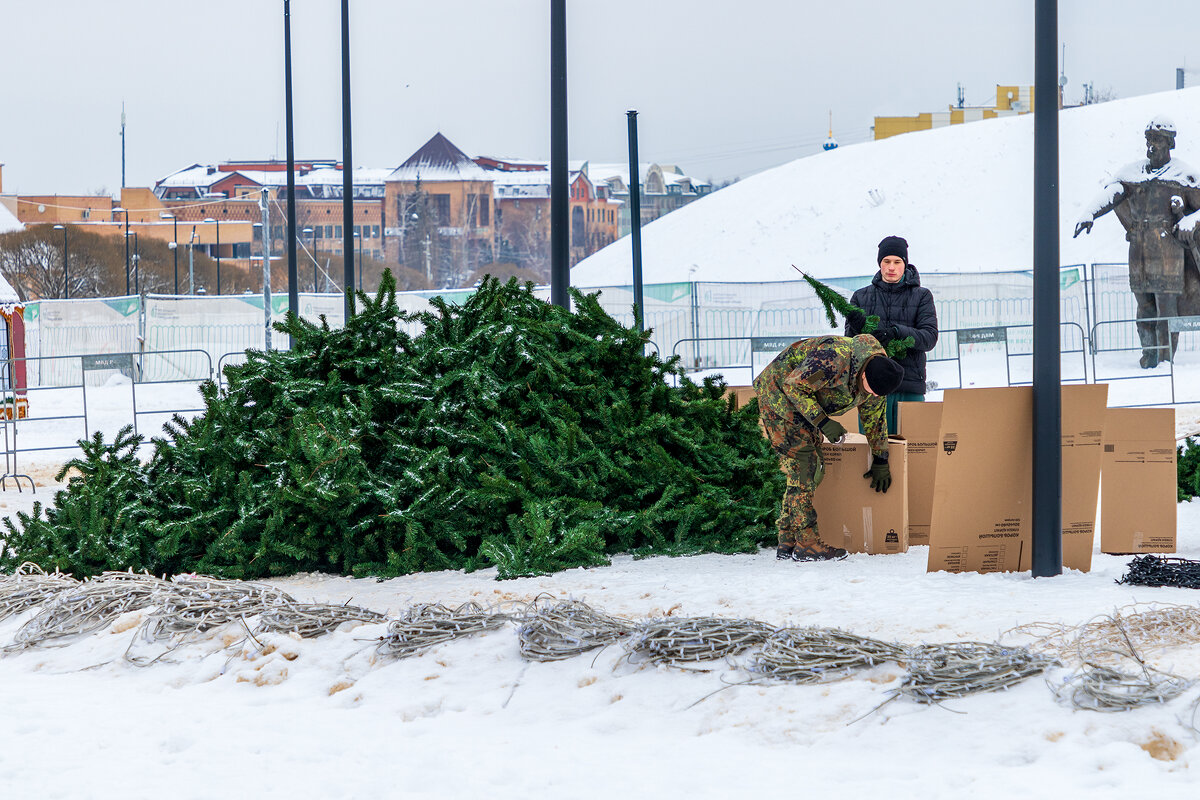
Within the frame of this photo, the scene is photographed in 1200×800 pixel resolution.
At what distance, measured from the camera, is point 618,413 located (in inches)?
316

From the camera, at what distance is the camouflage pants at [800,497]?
22.8 feet

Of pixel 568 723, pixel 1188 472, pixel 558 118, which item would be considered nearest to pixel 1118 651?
pixel 568 723

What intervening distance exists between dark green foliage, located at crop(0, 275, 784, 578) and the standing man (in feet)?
1.92

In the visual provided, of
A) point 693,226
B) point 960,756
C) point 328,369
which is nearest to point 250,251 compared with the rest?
point 693,226

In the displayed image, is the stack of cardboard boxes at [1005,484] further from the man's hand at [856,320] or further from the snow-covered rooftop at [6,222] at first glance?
the snow-covered rooftop at [6,222]

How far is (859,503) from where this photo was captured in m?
7.14

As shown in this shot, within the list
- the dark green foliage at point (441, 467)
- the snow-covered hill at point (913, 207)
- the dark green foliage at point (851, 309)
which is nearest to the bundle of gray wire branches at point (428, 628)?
the dark green foliage at point (441, 467)

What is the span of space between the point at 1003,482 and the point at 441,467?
317 cm

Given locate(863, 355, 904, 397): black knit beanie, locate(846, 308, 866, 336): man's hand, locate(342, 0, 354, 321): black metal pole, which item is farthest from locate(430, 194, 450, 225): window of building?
locate(863, 355, 904, 397): black knit beanie

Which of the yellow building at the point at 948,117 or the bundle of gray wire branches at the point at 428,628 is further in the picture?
the yellow building at the point at 948,117

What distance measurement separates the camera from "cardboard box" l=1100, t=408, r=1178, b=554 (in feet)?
22.6

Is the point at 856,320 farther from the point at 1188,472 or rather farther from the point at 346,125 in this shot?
the point at 346,125

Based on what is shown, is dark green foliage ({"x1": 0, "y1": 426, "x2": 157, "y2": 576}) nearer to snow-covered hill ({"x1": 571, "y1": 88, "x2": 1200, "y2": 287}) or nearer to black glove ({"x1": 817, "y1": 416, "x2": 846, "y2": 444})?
black glove ({"x1": 817, "y1": 416, "x2": 846, "y2": 444})

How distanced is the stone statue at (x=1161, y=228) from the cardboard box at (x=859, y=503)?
17.8 metres
